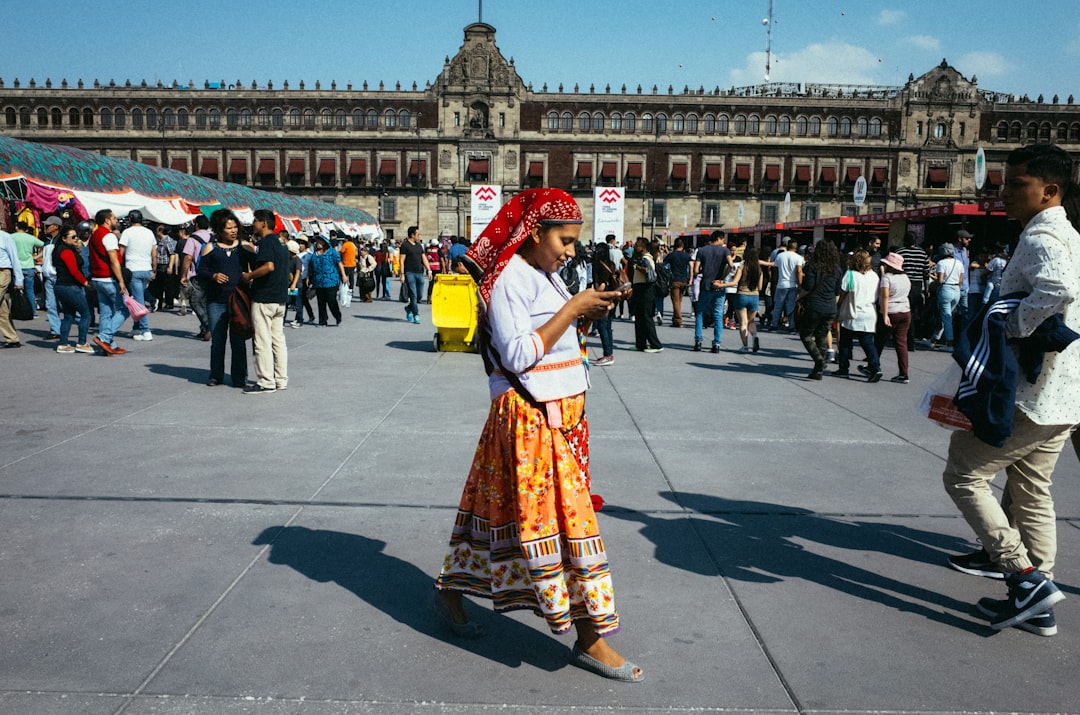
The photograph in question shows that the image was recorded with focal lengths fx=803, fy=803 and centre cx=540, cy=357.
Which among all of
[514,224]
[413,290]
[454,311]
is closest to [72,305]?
[454,311]

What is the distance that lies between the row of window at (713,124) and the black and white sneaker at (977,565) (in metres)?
63.6

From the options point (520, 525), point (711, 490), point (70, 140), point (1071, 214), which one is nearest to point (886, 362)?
point (711, 490)

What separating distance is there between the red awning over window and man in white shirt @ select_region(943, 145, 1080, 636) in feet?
228

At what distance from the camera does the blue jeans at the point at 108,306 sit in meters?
10.0

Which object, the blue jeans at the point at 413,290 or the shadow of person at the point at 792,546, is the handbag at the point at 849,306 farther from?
the blue jeans at the point at 413,290

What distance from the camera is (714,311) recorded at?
1177 cm

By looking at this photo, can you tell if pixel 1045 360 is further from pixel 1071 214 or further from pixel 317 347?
pixel 317 347

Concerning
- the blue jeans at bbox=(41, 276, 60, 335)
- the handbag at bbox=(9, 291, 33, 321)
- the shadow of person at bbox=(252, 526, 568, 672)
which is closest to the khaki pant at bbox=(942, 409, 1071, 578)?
the shadow of person at bbox=(252, 526, 568, 672)

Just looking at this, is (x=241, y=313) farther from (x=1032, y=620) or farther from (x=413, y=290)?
(x=413, y=290)

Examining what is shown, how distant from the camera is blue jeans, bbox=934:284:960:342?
482 inches

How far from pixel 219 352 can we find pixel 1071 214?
720cm

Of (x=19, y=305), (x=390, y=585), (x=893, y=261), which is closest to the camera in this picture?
(x=390, y=585)

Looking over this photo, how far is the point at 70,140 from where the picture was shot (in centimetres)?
6362

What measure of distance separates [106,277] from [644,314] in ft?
23.1
